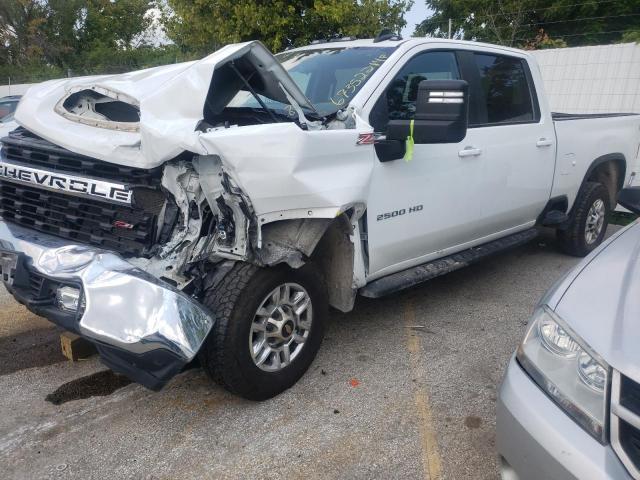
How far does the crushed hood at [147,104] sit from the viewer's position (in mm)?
2611

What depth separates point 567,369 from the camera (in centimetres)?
191

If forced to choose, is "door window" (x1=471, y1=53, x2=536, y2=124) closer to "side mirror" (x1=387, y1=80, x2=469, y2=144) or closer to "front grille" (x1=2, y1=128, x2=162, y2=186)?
"side mirror" (x1=387, y1=80, x2=469, y2=144)

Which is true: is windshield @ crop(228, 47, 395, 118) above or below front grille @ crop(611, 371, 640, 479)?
above

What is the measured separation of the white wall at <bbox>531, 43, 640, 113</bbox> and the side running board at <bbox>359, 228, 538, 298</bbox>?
17.7 ft

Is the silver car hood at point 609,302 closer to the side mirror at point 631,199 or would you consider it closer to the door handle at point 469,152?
the side mirror at point 631,199

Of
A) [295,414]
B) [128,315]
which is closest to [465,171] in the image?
[295,414]

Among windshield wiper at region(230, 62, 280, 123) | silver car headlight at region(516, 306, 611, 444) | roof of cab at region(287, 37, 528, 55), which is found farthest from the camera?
roof of cab at region(287, 37, 528, 55)

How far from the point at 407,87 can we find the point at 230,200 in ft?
5.52

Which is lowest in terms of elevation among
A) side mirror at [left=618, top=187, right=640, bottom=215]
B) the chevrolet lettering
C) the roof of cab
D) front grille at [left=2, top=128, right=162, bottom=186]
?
side mirror at [left=618, top=187, right=640, bottom=215]

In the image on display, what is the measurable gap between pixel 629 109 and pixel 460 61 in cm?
614

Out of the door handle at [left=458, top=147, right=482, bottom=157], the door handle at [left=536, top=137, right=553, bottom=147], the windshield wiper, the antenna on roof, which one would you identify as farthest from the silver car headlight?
the door handle at [left=536, top=137, right=553, bottom=147]

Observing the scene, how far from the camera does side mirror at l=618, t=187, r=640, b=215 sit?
3046 mm

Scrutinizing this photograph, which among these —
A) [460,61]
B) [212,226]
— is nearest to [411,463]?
[212,226]

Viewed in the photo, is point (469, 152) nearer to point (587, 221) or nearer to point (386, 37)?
point (386, 37)
